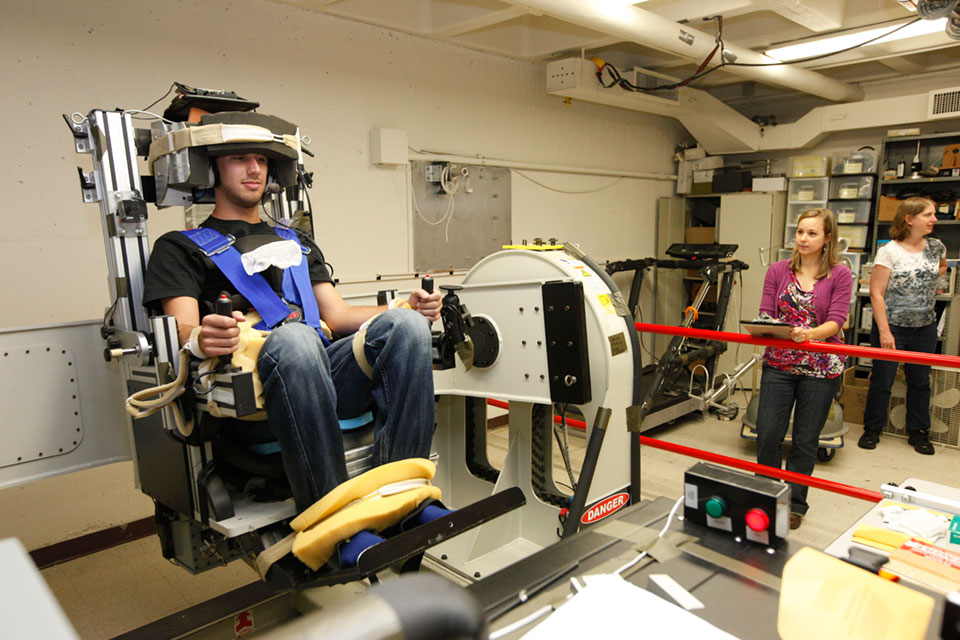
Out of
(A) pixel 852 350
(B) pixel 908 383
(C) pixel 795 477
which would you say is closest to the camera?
(A) pixel 852 350

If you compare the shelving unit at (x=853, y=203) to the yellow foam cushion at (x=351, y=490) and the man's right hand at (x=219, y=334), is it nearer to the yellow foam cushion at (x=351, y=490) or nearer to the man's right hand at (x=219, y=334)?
the yellow foam cushion at (x=351, y=490)

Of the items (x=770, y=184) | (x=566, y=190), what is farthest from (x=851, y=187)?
(x=566, y=190)

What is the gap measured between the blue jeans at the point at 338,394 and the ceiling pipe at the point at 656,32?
2057mm

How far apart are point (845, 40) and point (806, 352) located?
9.46ft

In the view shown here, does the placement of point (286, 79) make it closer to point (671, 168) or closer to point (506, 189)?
point (506, 189)

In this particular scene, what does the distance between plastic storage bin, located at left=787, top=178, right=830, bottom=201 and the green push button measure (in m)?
5.47

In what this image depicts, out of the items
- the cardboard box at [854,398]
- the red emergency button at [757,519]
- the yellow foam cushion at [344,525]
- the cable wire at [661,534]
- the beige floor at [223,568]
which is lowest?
the beige floor at [223,568]

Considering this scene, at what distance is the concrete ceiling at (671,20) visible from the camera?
360 cm

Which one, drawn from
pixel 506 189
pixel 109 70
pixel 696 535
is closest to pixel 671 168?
pixel 506 189

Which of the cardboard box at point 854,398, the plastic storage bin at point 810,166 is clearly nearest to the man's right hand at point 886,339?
the cardboard box at point 854,398

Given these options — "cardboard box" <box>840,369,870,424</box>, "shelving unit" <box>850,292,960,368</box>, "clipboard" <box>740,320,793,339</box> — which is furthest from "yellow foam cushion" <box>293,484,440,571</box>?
"shelving unit" <box>850,292,960,368</box>

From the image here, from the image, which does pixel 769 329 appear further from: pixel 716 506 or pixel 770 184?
pixel 770 184

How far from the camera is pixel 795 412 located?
2896 millimetres

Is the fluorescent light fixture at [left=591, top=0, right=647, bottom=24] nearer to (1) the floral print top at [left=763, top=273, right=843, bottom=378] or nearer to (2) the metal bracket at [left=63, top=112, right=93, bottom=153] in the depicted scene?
(1) the floral print top at [left=763, top=273, right=843, bottom=378]
